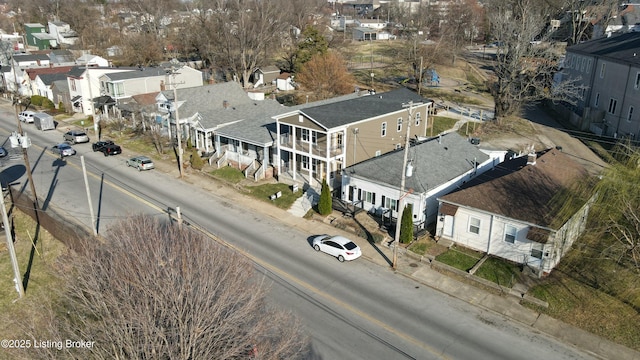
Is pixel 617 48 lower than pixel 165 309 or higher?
higher

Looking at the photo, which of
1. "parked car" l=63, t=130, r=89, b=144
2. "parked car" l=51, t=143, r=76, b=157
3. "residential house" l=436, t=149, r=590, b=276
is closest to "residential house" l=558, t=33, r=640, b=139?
"residential house" l=436, t=149, r=590, b=276

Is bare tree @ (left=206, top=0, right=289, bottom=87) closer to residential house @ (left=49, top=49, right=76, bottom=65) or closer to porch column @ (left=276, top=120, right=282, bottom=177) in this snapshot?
residential house @ (left=49, top=49, right=76, bottom=65)

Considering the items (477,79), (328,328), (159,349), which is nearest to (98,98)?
(328,328)

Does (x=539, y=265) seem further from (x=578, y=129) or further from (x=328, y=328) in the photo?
(x=578, y=129)

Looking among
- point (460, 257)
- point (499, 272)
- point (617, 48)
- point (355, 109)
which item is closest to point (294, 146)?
point (355, 109)

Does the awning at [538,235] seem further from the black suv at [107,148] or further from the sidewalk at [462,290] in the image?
the black suv at [107,148]

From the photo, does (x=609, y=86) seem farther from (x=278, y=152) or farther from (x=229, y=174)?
(x=229, y=174)
